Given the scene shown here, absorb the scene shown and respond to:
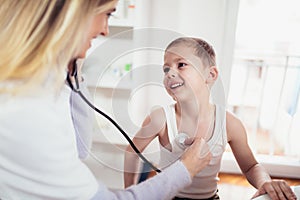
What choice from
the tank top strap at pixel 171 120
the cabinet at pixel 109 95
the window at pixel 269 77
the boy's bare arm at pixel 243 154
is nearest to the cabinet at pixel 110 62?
the cabinet at pixel 109 95

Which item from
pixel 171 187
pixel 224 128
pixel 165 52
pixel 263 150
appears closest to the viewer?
pixel 171 187

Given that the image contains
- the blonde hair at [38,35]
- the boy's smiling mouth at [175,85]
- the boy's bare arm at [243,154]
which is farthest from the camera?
the boy's bare arm at [243,154]

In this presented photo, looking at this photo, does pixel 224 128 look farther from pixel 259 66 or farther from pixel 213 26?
pixel 259 66

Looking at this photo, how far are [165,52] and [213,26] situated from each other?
674 mm

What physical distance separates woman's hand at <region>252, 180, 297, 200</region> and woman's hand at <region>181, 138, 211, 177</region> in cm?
15

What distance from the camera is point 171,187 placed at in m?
0.60

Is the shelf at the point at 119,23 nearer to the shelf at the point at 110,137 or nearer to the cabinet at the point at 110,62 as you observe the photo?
the cabinet at the point at 110,62

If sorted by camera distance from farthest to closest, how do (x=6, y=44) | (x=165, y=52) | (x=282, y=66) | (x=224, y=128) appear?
(x=282, y=66)
(x=224, y=128)
(x=165, y=52)
(x=6, y=44)

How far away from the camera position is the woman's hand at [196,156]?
629 mm

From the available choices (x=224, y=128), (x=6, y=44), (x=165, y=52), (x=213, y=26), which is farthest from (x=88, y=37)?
(x=213, y=26)

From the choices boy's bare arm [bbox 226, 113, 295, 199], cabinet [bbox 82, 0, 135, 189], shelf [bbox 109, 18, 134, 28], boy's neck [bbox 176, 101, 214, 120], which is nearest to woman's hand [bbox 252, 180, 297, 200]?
boy's bare arm [bbox 226, 113, 295, 199]

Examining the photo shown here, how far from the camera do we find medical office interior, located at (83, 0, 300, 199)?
0.70 metres

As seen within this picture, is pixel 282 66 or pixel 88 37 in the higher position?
pixel 88 37

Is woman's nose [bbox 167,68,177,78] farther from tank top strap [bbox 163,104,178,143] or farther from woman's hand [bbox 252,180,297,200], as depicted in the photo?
woman's hand [bbox 252,180,297,200]
